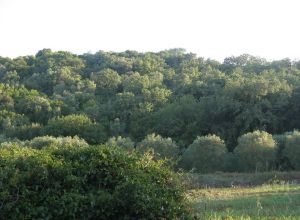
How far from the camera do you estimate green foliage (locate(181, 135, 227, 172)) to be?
44.7 m

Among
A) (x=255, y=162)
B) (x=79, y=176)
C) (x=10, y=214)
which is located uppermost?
(x=79, y=176)

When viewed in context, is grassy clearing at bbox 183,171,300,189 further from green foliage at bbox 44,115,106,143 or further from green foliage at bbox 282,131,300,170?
green foliage at bbox 44,115,106,143

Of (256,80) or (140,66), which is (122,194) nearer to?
(256,80)

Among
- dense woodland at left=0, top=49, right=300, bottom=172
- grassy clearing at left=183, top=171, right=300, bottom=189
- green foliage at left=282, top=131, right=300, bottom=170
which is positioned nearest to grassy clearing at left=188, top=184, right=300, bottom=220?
grassy clearing at left=183, top=171, right=300, bottom=189

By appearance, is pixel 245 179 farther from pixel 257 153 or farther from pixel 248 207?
pixel 248 207

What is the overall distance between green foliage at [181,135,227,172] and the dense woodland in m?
0.09

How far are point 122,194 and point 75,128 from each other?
50.6 m

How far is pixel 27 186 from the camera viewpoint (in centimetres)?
645

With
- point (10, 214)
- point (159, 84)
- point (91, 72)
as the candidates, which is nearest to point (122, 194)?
point (10, 214)

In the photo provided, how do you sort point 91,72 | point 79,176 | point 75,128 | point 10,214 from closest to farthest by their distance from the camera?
1. point 10,214
2. point 79,176
3. point 75,128
4. point 91,72

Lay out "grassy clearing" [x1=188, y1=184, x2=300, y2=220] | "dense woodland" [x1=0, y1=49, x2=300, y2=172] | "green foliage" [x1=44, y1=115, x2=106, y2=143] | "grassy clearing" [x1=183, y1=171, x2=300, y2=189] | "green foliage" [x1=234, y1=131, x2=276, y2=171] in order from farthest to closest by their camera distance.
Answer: "green foliage" [x1=44, y1=115, x2=106, y2=143] → "dense woodland" [x1=0, y1=49, x2=300, y2=172] → "green foliage" [x1=234, y1=131, x2=276, y2=171] → "grassy clearing" [x1=183, y1=171, x2=300, y2=189] → "grassy clearing" [x1=188, y1=184, x2=300, y2=220]

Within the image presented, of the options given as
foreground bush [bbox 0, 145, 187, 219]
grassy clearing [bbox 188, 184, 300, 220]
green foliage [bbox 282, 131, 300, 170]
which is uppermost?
foreground bush [bbox 0, 145, 187, 219]

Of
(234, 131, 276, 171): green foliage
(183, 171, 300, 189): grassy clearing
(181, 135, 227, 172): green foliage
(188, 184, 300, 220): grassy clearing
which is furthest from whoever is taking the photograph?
(181, 135, 227, 172): green foliage

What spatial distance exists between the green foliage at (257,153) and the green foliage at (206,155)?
1.97 meters
